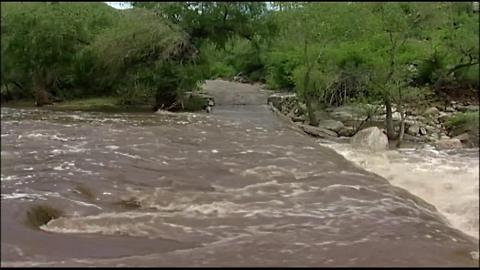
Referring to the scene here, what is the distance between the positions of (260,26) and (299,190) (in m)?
14.8

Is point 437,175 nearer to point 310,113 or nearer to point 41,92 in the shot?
point 310,113

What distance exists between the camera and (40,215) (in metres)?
7.45

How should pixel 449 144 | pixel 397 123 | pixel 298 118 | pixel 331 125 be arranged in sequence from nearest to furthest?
pixel 449 144 < pixel 397 123 < pixel 331 125 < pixel 298 118

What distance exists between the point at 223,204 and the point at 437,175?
13.7ft

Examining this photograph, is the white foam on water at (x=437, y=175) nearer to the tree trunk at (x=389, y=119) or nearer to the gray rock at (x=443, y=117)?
the tree trunk at (x=389, y=119)

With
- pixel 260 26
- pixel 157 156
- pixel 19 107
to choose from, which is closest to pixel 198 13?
pixel 260 26

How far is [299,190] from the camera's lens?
368 inches

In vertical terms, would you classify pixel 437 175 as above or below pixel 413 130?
below

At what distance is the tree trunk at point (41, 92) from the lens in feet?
66.8

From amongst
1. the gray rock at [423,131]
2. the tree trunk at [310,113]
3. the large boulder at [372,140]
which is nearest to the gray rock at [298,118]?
the tree trunk at [310,113]

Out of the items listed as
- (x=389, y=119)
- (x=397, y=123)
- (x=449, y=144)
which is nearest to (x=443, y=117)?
(x=397, y=123)

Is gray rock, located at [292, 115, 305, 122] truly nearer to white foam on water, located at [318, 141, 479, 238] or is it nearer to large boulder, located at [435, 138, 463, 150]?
white foam on water, located at [318, 141, 479, 238]

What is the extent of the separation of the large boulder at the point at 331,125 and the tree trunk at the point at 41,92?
9477 mm

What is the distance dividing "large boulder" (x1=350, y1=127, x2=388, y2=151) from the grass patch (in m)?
8.09
